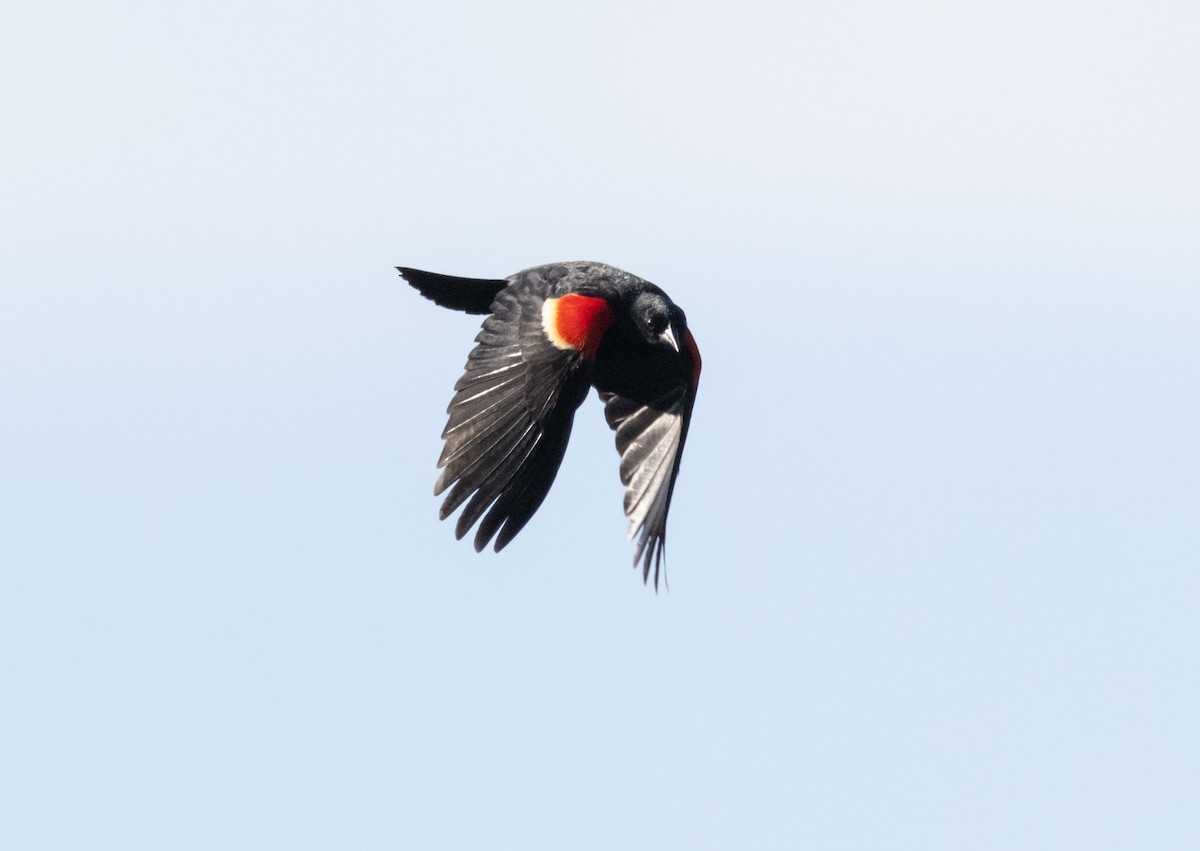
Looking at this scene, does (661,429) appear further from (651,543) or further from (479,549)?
(479,549)

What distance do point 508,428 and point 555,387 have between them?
15.0 inches

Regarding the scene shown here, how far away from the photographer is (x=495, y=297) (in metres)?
12.2

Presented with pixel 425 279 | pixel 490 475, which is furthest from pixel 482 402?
pixel 425 279

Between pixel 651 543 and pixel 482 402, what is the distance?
1.37m

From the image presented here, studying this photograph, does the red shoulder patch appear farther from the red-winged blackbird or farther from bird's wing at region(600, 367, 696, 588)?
bird's wing at region(600, 367, 696, 588)

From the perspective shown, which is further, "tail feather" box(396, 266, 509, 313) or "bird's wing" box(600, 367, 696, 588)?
"tail feather" box(396, 266, 509, 313)

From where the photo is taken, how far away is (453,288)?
1247 centimetres

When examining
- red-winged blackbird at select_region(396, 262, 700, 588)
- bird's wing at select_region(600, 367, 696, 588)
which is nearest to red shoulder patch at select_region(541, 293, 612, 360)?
red-winged blackbird at select_region(396, 262, 700, 588)

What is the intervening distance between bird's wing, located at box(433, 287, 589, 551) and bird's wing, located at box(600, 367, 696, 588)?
741 mm

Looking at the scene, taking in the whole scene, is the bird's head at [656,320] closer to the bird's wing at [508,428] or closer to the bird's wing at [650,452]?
the bird's wing at [650,452]

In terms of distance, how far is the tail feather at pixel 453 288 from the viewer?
40.8 feet

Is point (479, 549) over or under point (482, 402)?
under

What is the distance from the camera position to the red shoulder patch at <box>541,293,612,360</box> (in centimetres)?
1157

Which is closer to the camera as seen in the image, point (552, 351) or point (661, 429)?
point (552, 351)
